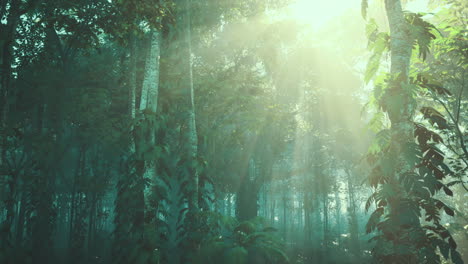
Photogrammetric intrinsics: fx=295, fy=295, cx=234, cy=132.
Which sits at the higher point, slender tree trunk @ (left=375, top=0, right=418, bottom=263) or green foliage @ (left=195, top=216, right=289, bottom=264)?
slender tree trunk @ (left=375, top=0, right=418, bottom=263)

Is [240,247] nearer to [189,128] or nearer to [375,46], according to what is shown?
[189,128]

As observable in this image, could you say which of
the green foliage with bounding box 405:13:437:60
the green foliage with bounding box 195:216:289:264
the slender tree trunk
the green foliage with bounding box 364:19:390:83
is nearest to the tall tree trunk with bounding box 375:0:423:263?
the slender tree trunk

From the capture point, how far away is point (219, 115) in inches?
657

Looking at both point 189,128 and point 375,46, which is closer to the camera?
point 375,46

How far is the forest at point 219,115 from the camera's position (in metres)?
4.55

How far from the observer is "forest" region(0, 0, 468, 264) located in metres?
4.55

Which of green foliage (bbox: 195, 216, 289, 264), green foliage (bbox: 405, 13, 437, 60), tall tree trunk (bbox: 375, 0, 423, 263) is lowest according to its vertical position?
green foliage (bbox: 195, 216, 289, 264)

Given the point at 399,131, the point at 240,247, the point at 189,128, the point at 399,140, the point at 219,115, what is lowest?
the point at 240,247

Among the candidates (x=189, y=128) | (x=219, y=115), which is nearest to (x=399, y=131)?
(x=189, y=128)

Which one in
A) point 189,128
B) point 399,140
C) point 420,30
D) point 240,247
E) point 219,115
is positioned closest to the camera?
point 399,140

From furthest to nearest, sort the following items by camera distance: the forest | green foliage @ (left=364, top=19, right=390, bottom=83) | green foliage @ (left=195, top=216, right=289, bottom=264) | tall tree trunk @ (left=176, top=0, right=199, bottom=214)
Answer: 1. tall tree trunk @ (left=176, top=0, right=199, bottom=214)
2. green foliage @ (left=195, top=216, right=289, bottom=264)
3. green foliage @ (left=364, top=19, right=390, bottom=83)
4. the forest

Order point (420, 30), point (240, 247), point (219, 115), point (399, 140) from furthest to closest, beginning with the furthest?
point (219, 115) < point (240, 247) < point (420, 30) < point (399, 140)

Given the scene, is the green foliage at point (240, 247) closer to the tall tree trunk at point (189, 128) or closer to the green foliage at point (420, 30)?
the tall tree trunk at point (189, 128)

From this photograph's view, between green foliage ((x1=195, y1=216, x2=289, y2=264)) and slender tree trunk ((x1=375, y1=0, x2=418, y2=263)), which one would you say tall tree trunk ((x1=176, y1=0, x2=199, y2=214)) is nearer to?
green foliage ((x1=195, y1=216, x2=289, y2=264))
